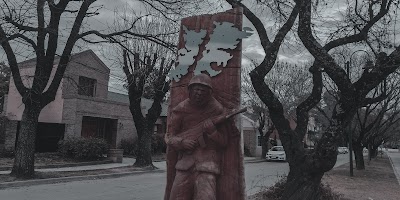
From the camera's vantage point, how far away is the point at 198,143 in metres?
4.80

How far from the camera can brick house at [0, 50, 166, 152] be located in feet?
83.4

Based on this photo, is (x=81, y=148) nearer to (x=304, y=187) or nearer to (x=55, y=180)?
(x=55, y=180)

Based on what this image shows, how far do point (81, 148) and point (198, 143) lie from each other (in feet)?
63.8

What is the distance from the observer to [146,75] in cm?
2123

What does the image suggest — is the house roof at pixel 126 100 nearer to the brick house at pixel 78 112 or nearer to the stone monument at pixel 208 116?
the brick house at pixel 78 112

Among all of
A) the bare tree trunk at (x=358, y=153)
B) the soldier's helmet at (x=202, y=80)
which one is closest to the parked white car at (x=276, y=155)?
the bare tree trunk at (x=358, y=153)

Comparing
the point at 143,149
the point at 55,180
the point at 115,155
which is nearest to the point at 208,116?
the point at 55,180

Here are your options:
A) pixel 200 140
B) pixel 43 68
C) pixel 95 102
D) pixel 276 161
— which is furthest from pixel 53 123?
pixel 200 140

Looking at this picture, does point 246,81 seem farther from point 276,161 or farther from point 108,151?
point 108,151

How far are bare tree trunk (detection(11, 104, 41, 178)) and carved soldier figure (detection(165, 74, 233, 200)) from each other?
11467 millimetres

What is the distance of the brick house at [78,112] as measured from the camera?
1000 inches

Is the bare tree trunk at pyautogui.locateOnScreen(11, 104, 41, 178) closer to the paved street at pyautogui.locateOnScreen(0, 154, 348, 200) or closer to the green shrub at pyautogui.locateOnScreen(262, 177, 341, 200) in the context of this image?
the paved street at pyautogui.locateOnScreen(0, 154, 348, 200)

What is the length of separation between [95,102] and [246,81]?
1324 cm

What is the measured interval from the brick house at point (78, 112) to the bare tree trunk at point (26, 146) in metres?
8.58
